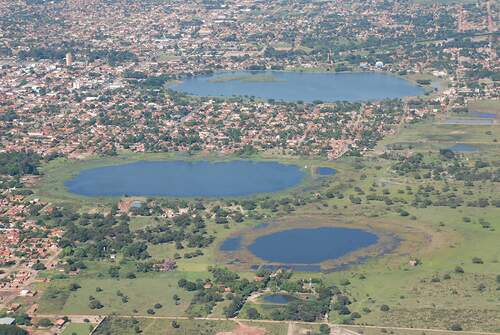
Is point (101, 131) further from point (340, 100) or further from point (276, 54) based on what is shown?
point (276, 54)

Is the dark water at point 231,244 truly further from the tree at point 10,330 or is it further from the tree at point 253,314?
the tree at point 10,330

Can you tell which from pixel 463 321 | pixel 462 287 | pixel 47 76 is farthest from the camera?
pixel 47 76

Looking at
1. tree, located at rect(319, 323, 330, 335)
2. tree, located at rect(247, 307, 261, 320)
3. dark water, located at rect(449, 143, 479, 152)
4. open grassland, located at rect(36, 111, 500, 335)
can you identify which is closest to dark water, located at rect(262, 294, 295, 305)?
open grassland, located at rect(36, 111, 500, 335)

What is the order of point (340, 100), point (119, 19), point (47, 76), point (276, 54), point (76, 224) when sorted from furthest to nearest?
1. point (119, 19)
2. point (276, 54)
3. point (47, 76)
4. point (340, 100)
5. point (76, 224)

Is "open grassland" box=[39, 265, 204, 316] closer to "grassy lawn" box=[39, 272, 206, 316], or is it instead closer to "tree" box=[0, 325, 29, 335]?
"grassy lawn" box=[39, 272, 206, 316]

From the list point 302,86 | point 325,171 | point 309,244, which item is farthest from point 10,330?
point 302,86

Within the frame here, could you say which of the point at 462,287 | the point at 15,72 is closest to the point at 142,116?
the point at 15,72
